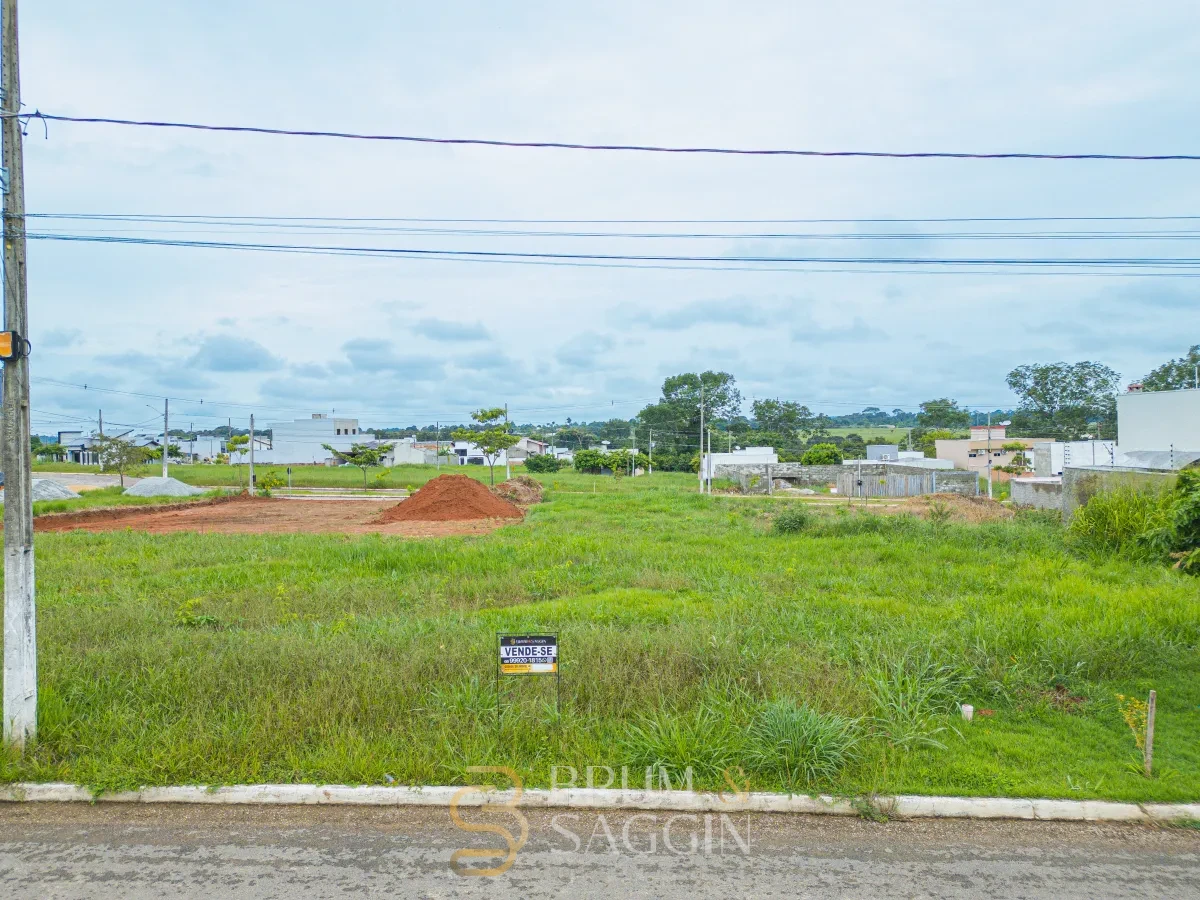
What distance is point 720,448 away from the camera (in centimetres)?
9244

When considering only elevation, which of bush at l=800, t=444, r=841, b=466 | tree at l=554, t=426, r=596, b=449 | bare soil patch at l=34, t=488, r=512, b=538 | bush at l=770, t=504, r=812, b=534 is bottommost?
bare soil patch at l=34, t=488, r=512, b=538

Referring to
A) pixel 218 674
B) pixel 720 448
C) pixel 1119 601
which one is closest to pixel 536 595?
pixel 218 674

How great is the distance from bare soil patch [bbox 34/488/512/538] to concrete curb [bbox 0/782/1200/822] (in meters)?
14.5

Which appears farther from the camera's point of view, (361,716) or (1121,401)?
(1121,401)

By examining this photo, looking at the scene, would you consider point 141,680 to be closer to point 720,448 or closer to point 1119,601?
point 1119,601

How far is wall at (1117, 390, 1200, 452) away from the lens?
94.1 ft

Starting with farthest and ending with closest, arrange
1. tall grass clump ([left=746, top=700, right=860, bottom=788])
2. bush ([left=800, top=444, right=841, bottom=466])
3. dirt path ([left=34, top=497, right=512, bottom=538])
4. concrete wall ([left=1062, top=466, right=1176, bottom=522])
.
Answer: bush ([left=800, top=444, right=841, bottom=466]), dirt path ([left=34, top=497, right=512, bottom=538]), concrete wall ([left=1062, top=466, right=1176, bottom=522]), tall grass clump ([left=746, top=700, right=860, bottom=788])

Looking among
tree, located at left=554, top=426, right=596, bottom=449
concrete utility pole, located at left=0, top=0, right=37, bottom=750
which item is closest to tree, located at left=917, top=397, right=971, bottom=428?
tree, located at left=554, top=426, right=596, bottom=449

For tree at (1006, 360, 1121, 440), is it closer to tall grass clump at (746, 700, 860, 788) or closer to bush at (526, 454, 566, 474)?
bush at (526, 454, 566, 474)

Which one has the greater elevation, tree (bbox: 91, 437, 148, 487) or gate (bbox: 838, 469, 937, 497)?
tree (bbox: 91, 437, 148, 487)

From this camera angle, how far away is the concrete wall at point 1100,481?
51.2ft

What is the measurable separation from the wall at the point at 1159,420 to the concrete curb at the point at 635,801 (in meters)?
30.1

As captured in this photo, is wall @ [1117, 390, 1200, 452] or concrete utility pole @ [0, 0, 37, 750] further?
wall @ [1117, 390, 1200, 452]

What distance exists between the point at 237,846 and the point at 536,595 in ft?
22.7
